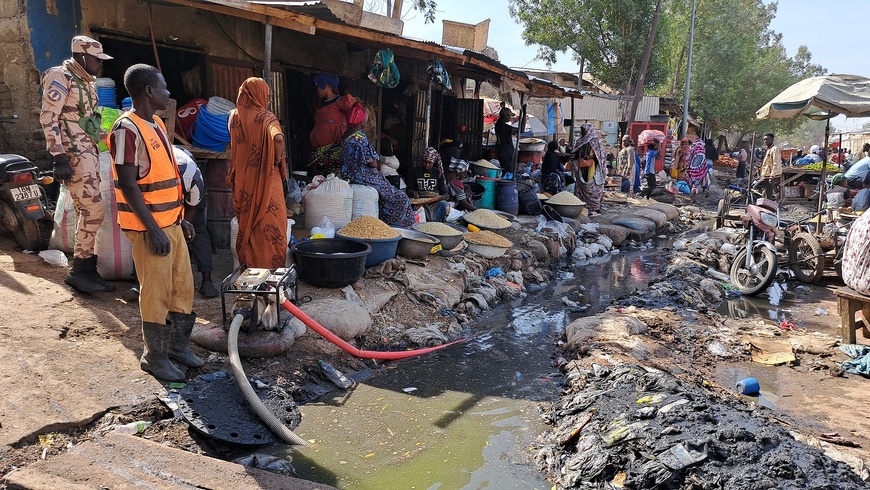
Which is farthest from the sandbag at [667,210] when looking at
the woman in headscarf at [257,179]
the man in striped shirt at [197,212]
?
the man in striped shirt at [197,212]

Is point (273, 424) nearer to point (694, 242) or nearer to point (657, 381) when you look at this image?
point (657, 381)

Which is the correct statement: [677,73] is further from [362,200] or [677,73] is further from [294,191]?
[294,191]

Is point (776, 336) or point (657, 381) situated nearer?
point (657, 381)

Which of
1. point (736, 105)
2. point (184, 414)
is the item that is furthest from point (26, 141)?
point (736, 105)

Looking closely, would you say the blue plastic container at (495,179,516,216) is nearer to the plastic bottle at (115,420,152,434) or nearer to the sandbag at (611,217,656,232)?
the sandbag at (611,217,656,232)

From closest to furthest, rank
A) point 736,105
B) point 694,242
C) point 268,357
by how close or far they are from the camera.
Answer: point 268,357, point 694,242, point 736,105

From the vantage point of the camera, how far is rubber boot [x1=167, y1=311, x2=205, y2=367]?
3.85 m

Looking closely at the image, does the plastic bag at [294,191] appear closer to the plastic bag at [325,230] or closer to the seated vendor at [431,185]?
the plastic bag at [325,230]

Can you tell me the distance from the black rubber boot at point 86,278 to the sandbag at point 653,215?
11.9 m

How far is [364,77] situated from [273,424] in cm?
787

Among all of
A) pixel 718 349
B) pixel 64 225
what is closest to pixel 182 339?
pixel 64 225

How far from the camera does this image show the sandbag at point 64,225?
530cm

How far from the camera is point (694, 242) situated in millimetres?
11516

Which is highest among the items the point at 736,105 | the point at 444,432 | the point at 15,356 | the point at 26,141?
the point at 736,105
